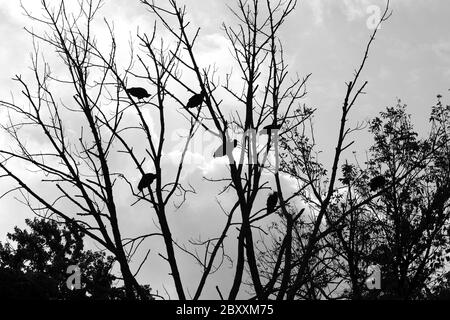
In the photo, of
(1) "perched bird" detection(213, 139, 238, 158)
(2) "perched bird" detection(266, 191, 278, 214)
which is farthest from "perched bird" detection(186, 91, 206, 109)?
(2) "perched bird" detection(266, 191, 278, 214)

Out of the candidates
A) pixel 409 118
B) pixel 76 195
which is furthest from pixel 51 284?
pixel 76 195

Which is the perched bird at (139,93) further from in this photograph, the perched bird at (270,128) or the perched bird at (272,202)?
the perched bird at (272,202)

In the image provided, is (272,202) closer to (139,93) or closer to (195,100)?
(195,100)

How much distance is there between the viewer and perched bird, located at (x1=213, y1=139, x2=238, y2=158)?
11.3ft

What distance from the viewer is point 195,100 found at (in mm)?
3783

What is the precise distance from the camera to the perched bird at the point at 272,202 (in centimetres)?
367

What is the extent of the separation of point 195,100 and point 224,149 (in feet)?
1.65

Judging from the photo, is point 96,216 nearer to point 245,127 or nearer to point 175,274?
point 175,274

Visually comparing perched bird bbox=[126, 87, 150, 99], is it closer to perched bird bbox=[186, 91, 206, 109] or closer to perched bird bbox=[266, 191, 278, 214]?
perched bird bbox=[186, 91, 206, 109]

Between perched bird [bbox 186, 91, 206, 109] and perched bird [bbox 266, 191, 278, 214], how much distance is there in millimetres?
814

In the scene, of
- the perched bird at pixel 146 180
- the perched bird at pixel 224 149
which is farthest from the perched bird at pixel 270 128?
the perched bird at pixel 146 180

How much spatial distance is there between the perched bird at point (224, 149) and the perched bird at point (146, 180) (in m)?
0.49

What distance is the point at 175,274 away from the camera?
322 cm
